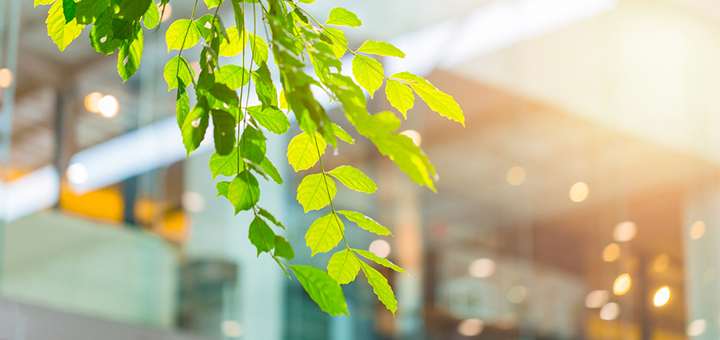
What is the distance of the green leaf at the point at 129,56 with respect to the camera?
0.62 m

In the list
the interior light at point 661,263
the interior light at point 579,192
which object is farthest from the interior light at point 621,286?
the interior light at point 579,192

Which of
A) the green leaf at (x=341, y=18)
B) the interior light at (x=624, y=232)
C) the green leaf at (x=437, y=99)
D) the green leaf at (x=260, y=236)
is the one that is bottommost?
the green leaf at (x=260, y=236)

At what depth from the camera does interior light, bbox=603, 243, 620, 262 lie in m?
5.63

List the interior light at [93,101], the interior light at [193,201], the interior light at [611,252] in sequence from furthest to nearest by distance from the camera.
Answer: the interior light at [611,252]
the interior light at [193,201]
the interior light at [93,101]

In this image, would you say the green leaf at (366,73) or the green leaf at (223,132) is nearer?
the green leaf at (223,132)

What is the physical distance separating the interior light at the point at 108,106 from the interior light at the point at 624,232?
388 centimetres

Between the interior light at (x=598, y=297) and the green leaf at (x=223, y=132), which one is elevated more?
the interior light at (x=598, y=297)

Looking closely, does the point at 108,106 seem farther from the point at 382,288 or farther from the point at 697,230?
the point at 697,230

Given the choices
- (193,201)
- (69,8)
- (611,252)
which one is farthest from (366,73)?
(611,252)

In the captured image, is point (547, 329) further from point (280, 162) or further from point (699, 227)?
point (280, 162)

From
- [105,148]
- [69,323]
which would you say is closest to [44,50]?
[105,148]

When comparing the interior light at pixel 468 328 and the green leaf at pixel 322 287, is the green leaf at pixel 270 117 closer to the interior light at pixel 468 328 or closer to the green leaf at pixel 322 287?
the green leaf at pixel 322 287

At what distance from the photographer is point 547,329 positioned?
5.53m

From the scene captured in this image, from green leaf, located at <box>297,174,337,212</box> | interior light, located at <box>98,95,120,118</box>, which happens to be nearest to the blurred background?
interior light, located at <box>98,95,120,118</box>
